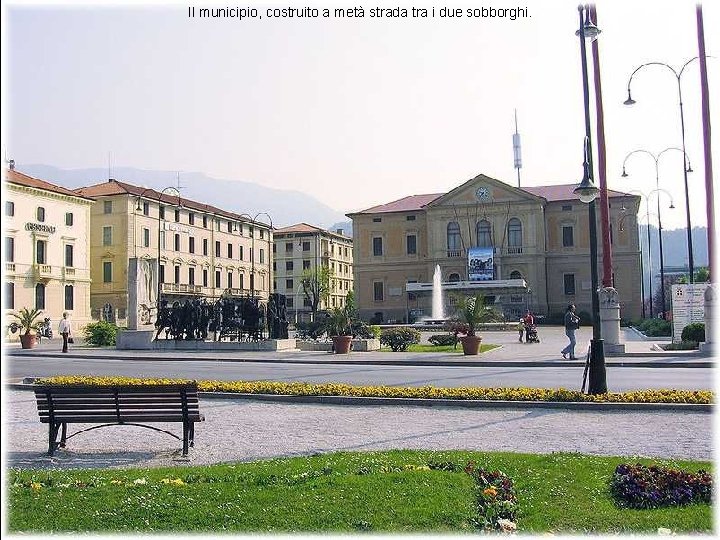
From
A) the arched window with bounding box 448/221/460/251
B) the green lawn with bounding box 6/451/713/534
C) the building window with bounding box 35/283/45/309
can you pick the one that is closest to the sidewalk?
the green lawn with bounding box 6/451/713/534

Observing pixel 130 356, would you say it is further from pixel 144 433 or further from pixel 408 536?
pixel 408 536

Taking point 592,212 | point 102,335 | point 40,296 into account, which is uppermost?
point 40,296

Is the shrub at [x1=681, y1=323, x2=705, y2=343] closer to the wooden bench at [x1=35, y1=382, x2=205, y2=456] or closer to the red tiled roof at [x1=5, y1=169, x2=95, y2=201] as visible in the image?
the wooden bench at [x1=35, y1=382, x2=205, y2=456]

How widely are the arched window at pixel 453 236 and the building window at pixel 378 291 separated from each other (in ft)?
28.4

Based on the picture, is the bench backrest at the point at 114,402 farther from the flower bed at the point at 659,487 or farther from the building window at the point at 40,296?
the building window at the point at 40,296

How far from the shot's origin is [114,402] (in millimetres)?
9000

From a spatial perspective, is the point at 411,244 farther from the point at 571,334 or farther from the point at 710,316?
the point at 710,316

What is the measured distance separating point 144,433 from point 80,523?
4.67m

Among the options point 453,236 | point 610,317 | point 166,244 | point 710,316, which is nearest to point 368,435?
point 610,317

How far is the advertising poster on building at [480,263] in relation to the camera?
7262 cm

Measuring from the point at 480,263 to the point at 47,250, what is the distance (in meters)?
38.7

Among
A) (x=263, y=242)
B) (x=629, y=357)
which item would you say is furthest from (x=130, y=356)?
(x=263, y=242)

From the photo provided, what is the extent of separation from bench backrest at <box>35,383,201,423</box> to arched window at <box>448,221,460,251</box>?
6895 centimetres

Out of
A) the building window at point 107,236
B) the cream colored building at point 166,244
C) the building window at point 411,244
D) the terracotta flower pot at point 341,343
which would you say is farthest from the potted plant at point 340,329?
the building window at point 411,244
